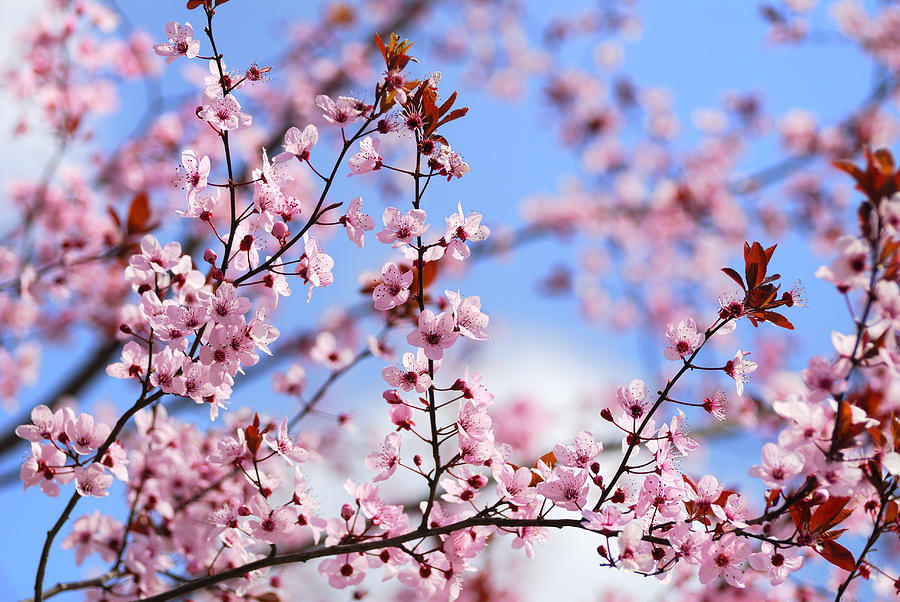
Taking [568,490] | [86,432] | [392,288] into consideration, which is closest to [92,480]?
[86,432]

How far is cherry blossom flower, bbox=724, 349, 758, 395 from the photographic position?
5.96ft

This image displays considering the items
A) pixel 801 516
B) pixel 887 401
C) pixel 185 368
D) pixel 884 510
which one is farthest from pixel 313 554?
pixel 887 401

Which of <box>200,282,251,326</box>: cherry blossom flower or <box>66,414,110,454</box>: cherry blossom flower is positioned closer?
<box>200,282,251,326</box>: cherry blossom flower

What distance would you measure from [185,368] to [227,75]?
817 millimetres

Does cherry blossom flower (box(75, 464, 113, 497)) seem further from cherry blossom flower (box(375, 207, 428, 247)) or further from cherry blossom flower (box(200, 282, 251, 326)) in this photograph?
cherry blossom flower (box(375, 207, 428, 247))

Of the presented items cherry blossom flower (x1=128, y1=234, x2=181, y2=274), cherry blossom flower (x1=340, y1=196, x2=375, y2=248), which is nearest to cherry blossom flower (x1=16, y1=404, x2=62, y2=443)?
cherry blossom flower (x1=128, y1=234, x2=181, y2=274)

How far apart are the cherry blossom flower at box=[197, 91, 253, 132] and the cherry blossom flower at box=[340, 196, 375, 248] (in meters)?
0.36

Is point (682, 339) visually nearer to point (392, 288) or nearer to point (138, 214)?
point (392, 288)

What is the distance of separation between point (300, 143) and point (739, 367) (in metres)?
1.42

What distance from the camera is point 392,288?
5.80 ft

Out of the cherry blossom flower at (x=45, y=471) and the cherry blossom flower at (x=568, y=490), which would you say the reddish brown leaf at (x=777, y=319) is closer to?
the cherry blossom flower at (x=568, y=490)

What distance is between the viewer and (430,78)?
1672 mm

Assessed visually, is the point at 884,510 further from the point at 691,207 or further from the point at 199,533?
the point at 691,207

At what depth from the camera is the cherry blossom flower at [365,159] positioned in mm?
1725
